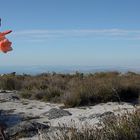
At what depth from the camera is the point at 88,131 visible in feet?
17.4

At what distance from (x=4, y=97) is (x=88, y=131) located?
26.2 feet

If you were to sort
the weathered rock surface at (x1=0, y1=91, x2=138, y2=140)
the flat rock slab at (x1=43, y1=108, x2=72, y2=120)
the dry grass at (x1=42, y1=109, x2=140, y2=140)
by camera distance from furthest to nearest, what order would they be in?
the flat rock slab at (x1=43, y1=108, x2=72, y2=120)
the weathered rock surface at (x1=0, y1=91, x2=138, y2=140)
the dry grass at (x1=42, y1=109, x2=140, y2=140)

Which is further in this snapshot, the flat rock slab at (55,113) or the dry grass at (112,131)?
the flat rock slab at (55,113)

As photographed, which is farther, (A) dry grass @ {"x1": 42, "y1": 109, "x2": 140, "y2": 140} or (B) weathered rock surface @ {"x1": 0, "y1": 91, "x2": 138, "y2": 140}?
(B) weathered rock surface @ {"x1": 0, "y1": 91, "x2": 138, "y2": 140}

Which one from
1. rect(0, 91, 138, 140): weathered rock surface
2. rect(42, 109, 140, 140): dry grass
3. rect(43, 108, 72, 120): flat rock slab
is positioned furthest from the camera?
rect(43, 108, 72, 120): flat rock slab

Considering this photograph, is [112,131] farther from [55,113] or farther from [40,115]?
[40,115]

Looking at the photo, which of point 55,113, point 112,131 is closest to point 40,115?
point 55,113

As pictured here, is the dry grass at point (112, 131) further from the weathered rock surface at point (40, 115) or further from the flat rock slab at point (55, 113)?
the flat rock slab at point (55, 113)

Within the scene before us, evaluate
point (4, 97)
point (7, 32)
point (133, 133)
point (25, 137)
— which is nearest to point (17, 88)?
point (4, 97)

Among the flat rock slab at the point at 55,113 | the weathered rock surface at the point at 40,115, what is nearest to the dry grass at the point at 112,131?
the weathered rock surface at the point at 40,115

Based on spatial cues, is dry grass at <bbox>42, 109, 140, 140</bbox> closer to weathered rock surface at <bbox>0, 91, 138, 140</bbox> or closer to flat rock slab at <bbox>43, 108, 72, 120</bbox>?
weathered rock surface at <bbox>0, 91, 138, 140</bbox>

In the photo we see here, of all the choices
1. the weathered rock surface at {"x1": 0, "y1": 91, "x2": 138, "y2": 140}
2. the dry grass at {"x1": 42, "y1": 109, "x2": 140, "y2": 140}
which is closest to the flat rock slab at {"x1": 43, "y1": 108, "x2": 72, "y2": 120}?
the weathered rock surface at {"x1": 0, "y1": 91, "x2": 138, "y2": 140}

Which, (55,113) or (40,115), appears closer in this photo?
(55,113)

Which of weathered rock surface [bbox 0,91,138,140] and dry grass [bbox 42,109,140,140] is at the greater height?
dry grass [bbox 42,109,140,140]
